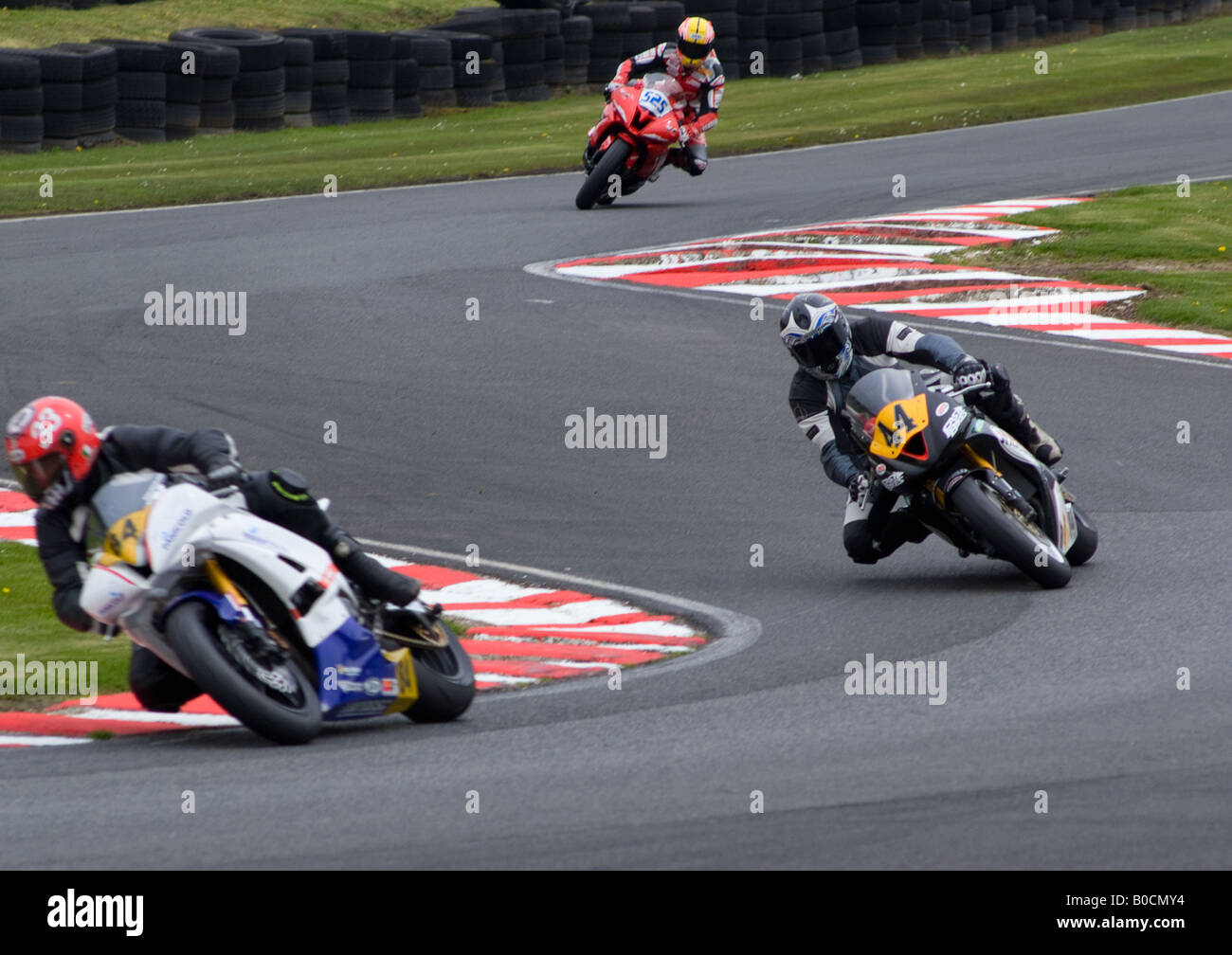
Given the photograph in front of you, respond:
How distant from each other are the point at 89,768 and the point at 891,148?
17.8 metres

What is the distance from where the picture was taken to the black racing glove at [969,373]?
28.3 ft

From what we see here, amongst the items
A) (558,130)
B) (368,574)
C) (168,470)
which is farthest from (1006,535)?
(558,130)

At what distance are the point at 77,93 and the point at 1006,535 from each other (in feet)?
57.2

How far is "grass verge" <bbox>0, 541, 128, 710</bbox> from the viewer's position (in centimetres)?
789

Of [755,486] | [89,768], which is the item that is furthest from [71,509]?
[755,486]

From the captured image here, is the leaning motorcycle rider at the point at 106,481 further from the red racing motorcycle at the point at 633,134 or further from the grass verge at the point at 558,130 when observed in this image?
the grass verge at the point at 558,130

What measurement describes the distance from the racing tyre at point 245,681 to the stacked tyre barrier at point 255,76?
19.2 meters

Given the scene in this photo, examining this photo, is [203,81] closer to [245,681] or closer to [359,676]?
[359,676]

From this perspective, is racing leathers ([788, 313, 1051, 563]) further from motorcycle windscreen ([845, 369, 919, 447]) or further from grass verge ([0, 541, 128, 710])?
grass verge ([0, 541, 128, 710])

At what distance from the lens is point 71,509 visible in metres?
6.76

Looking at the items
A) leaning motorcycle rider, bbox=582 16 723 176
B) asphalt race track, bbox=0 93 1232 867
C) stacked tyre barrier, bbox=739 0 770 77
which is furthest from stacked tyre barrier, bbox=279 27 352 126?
leaning motorcycle rider, bbox=582 16 723 176

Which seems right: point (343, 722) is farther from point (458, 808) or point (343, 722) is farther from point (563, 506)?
point (563, 506)

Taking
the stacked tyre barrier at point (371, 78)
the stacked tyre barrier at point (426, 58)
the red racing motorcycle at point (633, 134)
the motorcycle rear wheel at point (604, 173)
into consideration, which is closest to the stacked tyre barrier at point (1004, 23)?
the stacked tyre barrier at point (426, 58)

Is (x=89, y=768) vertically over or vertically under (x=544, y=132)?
under
